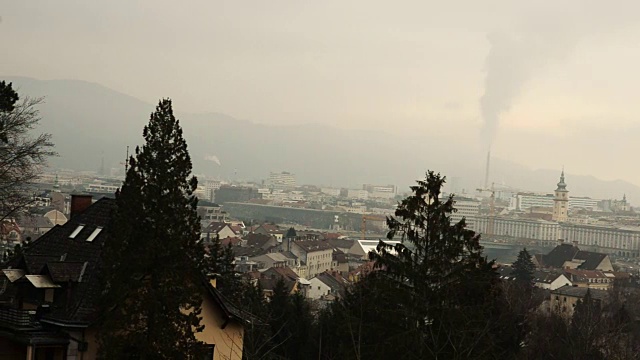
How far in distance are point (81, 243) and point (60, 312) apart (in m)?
1.43

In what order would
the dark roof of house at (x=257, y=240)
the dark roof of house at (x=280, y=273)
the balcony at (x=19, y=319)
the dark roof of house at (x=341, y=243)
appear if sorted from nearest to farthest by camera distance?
the balcony at (x=19, y=319), the dark roof of house at (x=280, y=273), the dark roof of house at (x=257, y=240), the dark roof of house at (x=341, y=243)

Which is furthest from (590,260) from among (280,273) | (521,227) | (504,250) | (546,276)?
(521,227)

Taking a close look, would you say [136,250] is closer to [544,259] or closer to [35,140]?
[35,140]

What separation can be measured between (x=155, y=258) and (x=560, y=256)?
259ft

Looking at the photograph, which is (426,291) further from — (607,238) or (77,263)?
(607,238)

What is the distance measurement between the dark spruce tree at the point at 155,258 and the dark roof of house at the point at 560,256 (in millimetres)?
74755

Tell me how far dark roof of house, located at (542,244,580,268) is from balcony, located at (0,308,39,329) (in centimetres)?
7470

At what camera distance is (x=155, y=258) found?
385 inches

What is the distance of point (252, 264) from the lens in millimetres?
62188

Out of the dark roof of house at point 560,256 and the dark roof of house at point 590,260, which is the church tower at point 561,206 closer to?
the dark roof of house at point 560,256

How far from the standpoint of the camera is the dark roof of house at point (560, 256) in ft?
270

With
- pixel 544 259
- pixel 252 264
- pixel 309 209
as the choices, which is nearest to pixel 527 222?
pixel 309 209

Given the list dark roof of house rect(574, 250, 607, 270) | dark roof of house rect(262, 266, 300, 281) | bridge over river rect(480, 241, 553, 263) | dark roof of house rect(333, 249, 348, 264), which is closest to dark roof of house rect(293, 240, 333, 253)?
dark roof of house rect(333, 249, 348, 264)

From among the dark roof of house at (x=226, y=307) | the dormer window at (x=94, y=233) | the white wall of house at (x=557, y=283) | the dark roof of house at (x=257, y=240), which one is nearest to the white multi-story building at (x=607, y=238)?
the dark roof of house at (x=257, y=240)
